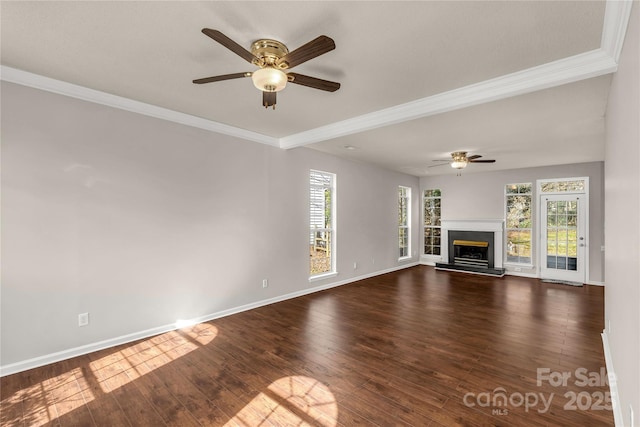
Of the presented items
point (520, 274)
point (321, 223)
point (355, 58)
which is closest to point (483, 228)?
point (520, 274)

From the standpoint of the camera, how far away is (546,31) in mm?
2025

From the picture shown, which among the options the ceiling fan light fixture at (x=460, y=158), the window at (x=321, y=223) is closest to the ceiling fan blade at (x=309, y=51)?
the window at (x=321, y=223)

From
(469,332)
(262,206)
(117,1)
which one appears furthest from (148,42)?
(469,332)

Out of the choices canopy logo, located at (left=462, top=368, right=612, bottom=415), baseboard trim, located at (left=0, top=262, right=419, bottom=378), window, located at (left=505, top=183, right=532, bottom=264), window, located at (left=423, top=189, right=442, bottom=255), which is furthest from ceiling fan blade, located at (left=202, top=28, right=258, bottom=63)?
window, located at (left=423, top=189, right=442, bottom=255)

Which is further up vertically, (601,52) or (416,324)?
(601,52)

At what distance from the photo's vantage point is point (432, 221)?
8.85 m

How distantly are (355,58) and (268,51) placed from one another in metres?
0.71

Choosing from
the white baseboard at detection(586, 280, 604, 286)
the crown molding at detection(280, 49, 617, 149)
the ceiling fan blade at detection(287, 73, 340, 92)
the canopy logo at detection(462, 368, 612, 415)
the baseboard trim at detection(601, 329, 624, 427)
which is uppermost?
the crown molding at detection(280, 49, 617, 149)

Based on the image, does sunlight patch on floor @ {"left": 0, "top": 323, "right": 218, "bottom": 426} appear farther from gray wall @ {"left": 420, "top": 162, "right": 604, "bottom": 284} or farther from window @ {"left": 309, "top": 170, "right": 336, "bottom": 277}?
gray wall @ {"left": 420, "top": 162, "right": 604, "bottom": 284}

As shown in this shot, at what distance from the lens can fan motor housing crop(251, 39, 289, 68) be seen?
7.02 feet

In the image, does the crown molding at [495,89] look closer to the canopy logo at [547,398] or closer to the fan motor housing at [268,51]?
the fan motor housing at [268,51]

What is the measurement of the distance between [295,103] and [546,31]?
7.53 feet

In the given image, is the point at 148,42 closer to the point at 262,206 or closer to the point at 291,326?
the point at 262,206

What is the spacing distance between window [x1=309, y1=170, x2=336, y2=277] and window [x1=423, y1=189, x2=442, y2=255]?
4166 mm
